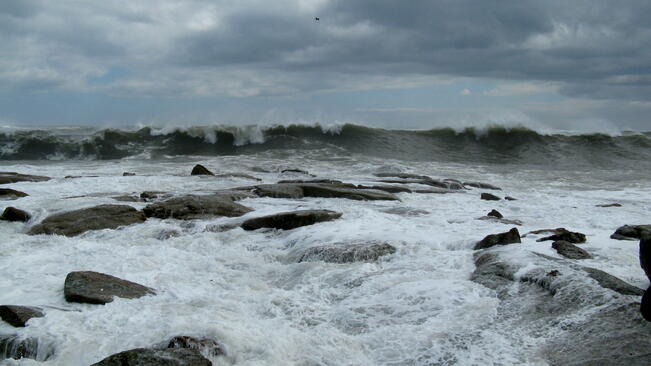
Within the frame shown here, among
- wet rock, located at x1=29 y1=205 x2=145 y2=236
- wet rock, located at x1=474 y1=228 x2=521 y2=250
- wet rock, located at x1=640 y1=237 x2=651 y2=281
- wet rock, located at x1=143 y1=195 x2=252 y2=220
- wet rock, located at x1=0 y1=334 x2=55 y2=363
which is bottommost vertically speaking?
wet rock, located at x1=0 y1=334 x2=55 y2=363

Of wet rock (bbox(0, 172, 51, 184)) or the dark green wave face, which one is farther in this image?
the dark green wave face

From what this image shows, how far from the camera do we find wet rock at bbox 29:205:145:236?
8352 millimetres

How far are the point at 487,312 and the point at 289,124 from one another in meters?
28.6

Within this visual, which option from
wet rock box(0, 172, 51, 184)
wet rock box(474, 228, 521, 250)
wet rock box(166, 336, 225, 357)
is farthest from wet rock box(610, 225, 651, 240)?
wet rock box(0, 172, 51, 184)

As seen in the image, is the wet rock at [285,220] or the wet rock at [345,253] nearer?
the wet rock at [345,253]

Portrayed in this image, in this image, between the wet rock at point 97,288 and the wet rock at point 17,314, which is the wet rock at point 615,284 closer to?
the wet rock at point 97,288

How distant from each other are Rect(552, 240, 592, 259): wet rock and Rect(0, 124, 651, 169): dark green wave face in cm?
1947

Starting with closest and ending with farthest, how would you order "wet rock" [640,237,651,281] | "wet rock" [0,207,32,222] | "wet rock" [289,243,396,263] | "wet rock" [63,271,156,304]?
"wet rock" [640,237,651,281] < "wet rock" [63,271,156,304] < "wet rock" [289,243,396,263] < "wet rock" [0,207,32,222]

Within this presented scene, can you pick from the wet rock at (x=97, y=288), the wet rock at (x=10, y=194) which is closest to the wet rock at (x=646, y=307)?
the wet rock at (x=97, y=288)

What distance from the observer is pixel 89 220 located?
8719mm

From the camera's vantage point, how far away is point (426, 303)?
516cm

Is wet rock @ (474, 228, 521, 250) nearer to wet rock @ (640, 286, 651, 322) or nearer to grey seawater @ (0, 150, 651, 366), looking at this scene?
grey seawater @ (0, 150, 651, 366)

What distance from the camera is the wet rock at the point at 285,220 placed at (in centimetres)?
852

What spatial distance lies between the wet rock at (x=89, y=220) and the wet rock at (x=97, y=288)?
316 centimetres
